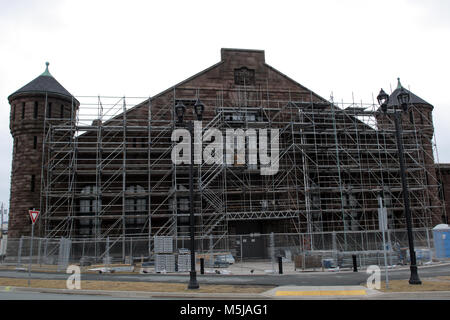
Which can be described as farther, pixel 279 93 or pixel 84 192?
pixel 279 93

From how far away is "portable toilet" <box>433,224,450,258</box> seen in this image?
27.8 m

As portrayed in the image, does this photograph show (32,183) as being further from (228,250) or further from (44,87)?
(228,250)

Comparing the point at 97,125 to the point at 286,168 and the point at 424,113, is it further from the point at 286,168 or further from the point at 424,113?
the point at 424,113

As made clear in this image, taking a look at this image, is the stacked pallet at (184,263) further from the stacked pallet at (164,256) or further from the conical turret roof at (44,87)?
the conical turret roof at (44,87)

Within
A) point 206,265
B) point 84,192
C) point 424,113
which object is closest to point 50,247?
point 84,192

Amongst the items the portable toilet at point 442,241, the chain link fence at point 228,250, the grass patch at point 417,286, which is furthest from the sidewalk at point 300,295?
the portable toilet at point 442,241

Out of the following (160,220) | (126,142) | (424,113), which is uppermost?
(424,113)

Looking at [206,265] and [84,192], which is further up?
[84,192]

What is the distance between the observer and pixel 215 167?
31094 millimetres

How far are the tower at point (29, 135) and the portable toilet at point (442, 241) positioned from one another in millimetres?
26887
